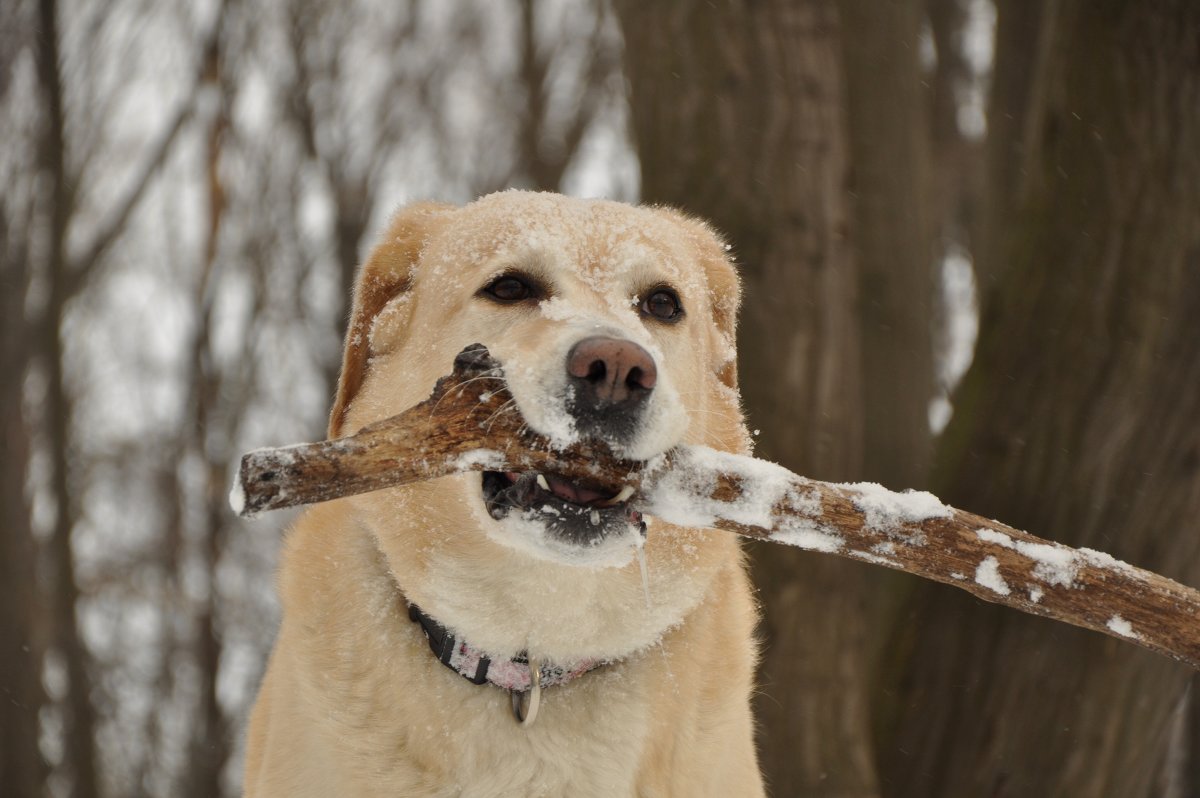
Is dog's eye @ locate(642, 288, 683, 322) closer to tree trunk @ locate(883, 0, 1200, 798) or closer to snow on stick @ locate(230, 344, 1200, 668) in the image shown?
snow on stick @ locate(230, 344, 1200, 668)

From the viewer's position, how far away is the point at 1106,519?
3949 millimetres

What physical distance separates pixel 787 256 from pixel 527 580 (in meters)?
2.16

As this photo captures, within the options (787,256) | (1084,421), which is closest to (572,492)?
(787,256)

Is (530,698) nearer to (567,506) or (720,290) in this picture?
(567,506)

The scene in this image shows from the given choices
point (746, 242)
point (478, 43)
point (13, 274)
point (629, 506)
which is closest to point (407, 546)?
point (629, 506)

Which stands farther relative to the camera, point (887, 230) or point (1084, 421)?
point (887, 230)

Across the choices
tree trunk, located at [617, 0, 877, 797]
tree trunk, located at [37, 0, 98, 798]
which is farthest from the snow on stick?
tree trunk, located at [37, 0, 98, 798]

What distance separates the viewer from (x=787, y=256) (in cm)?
448

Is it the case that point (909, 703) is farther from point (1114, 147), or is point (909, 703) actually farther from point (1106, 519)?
point (1114, 147)

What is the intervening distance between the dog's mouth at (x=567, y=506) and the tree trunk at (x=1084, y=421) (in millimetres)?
2243

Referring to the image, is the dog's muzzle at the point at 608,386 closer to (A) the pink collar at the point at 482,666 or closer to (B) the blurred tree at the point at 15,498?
(A) the pink collar at the point at 482,666

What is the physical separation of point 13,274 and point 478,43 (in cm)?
585

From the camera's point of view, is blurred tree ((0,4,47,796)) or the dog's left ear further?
blurred tree ((0,4,47,796))

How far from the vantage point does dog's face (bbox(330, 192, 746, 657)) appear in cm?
235
